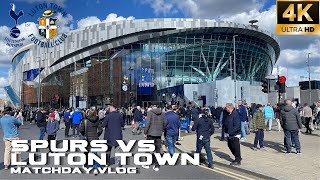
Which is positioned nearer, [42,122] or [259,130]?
[259,130]

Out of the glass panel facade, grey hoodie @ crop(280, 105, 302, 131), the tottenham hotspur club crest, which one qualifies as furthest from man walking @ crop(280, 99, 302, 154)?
the glass panel facade

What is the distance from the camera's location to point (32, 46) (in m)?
114

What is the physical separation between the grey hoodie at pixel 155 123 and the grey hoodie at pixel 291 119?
4307mm

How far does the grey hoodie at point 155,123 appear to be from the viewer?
953 centimetres

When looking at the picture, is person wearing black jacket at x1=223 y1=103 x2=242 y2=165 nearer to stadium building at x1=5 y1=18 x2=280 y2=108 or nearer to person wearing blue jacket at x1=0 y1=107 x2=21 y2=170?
person wearing blue jacket at x1=0 y1=107 x2=21 y2=170

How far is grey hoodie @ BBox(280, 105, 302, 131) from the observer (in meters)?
11.4

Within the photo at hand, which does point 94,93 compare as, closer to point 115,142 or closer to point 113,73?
point 113,73

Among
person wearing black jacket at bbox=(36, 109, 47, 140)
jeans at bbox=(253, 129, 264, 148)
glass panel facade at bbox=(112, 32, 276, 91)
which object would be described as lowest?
jeans at bbox=(253, 129, 264, 148)

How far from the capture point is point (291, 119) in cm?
1142

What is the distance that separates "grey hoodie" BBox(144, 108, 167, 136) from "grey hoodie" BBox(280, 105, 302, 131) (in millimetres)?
4307

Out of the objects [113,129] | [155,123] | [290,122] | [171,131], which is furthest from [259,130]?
[113,129]

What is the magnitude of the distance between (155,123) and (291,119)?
4688 millimetres

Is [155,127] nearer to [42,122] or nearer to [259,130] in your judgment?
[259,130]

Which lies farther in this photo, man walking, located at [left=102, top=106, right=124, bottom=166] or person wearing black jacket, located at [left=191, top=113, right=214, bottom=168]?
person wearing black jacket, located at [left=191, top=113, right=214, bottom=168]
